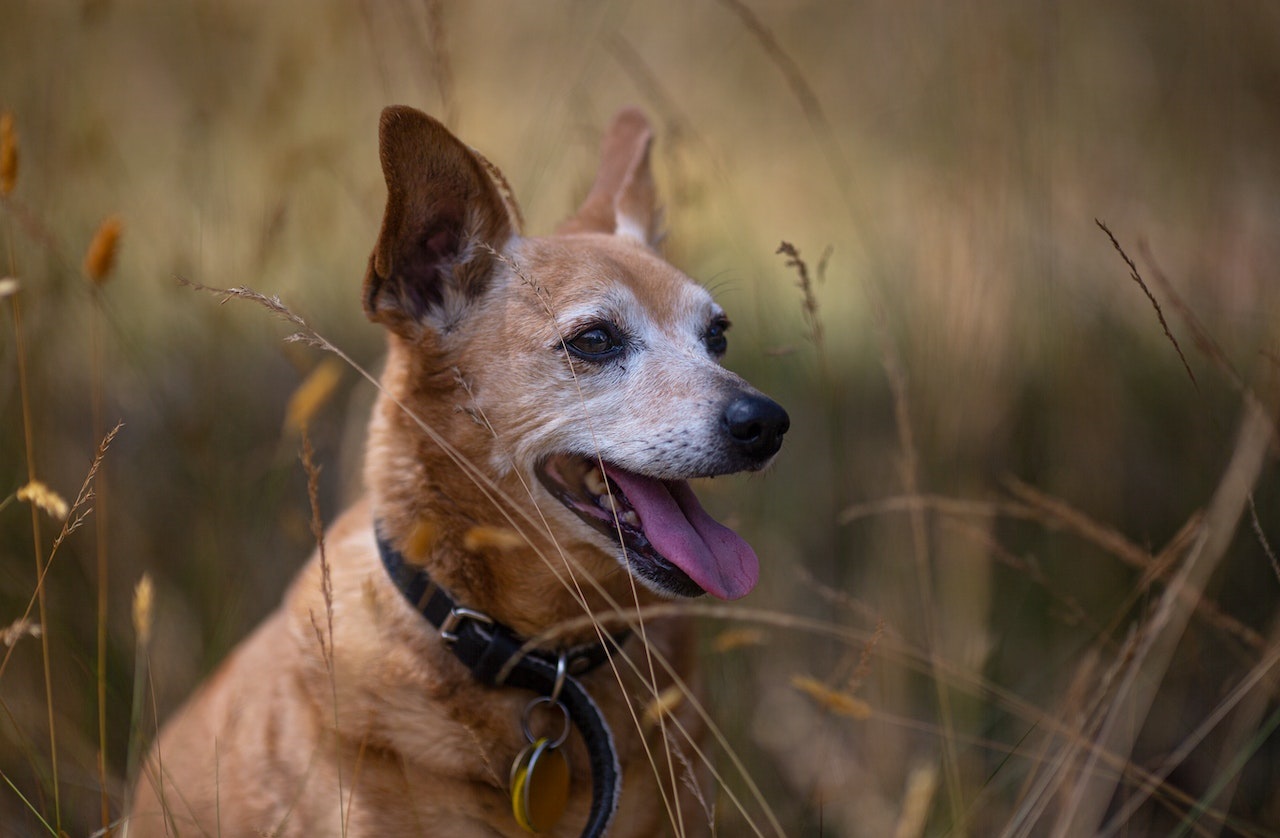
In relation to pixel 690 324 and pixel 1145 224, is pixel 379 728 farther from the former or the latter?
pixel 1145 224

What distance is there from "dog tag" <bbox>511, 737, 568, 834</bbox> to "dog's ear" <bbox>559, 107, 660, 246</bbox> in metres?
1.40

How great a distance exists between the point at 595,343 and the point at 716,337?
0.44 meters

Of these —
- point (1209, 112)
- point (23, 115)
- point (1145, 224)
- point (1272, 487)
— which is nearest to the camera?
point (23, 115)

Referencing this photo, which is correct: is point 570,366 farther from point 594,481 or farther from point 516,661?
point 516,661

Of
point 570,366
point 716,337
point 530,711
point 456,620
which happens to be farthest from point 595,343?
point 530,711

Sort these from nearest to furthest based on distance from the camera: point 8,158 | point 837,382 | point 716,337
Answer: point 8,158 → point 716,337 → point 837,382

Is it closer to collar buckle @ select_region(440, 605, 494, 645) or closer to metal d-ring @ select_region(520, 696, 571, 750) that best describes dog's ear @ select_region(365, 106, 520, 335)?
collar buckle @ select_region(440, 605, 494, 645)

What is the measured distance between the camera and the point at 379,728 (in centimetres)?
205

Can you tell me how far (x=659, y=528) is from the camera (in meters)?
2.04

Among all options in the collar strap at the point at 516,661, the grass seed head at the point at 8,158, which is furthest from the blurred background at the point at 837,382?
the grass seed head at the point at 8,158

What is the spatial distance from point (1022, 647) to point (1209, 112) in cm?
211

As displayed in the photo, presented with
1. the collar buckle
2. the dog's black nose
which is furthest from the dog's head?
the collar buckle

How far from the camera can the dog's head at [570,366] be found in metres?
2.01

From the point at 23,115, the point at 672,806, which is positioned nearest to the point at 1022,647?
the point at 672,806
